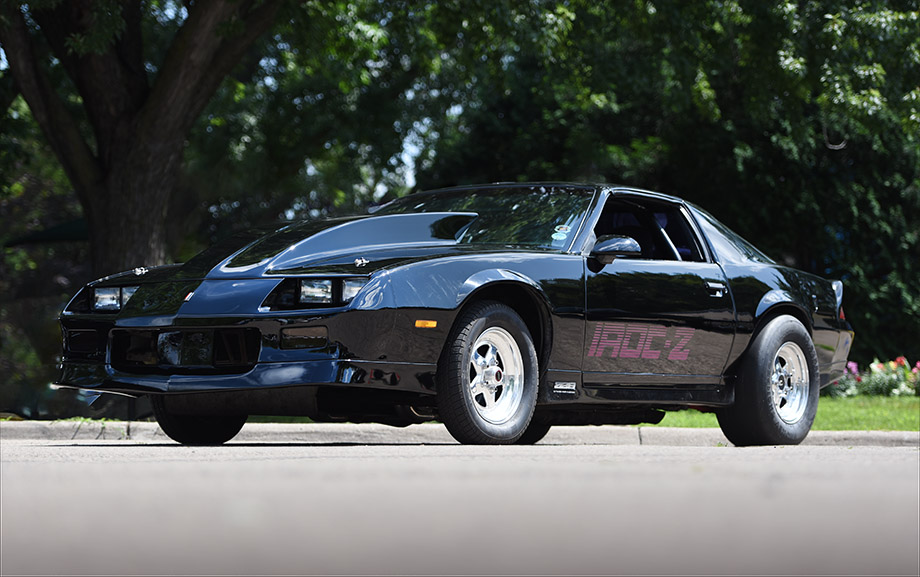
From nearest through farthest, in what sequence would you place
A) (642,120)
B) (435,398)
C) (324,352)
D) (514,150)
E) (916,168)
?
(324,352) < (435,398) < (916,168) < (642,120) < (514,150)

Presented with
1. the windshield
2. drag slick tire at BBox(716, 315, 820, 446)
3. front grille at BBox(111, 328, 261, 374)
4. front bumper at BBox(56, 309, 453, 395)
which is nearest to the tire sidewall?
drag slick tire at BBox(716, 315, 820, 446)

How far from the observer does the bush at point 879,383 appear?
1549 centimetres

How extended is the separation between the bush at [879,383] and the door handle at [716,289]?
895 cm

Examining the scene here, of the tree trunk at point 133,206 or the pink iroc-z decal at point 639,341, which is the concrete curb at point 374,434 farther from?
the tree trunk at point 133,206

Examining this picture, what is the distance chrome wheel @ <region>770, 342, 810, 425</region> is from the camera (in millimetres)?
7371

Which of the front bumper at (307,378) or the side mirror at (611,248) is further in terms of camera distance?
the side mirror at (611,248)

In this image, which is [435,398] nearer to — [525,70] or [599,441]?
[599,441]

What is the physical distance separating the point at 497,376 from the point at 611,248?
992 millimetres

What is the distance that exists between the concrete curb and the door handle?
179cm

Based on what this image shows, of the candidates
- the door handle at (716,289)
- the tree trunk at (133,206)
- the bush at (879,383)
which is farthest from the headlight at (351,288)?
the bush at (879,383)

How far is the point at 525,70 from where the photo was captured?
2336 centimetres

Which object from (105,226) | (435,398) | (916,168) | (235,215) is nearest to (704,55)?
(916,168)

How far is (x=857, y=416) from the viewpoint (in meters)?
11.3

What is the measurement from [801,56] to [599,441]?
20.7 ft
